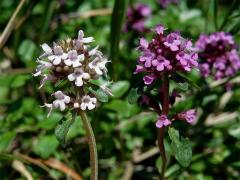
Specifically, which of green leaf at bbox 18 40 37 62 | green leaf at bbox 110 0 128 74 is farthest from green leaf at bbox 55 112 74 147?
green leaf at bbox 18 40 37 62

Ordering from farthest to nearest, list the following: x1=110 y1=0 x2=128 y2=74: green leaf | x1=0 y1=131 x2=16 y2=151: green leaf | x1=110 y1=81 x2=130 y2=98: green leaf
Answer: x1=110 y1=0 x2=128 y2=74: green leaf → x1=110 y1=81 x2=130 y2=98: green leaf → x1=0 y1=131 x2=16 y2=151: green leaf

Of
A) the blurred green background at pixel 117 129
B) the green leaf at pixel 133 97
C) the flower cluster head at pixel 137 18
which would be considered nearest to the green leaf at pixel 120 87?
the blurred green background at pixel 117 129

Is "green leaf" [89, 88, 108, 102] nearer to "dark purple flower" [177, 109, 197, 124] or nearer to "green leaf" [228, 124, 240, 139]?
"dark purple flower" [177, 109, 197, 124]

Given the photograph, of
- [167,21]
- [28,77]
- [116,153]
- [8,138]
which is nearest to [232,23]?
[167,21]

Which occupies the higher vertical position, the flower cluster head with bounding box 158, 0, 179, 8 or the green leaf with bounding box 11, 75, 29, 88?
the green leaf with bounding box 11, 75, 29, 88

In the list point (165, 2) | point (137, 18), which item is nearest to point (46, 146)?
point (137, 18)

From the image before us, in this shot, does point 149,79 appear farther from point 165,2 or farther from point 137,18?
point 165,2

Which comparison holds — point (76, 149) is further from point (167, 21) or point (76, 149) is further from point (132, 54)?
point (167, 21)
